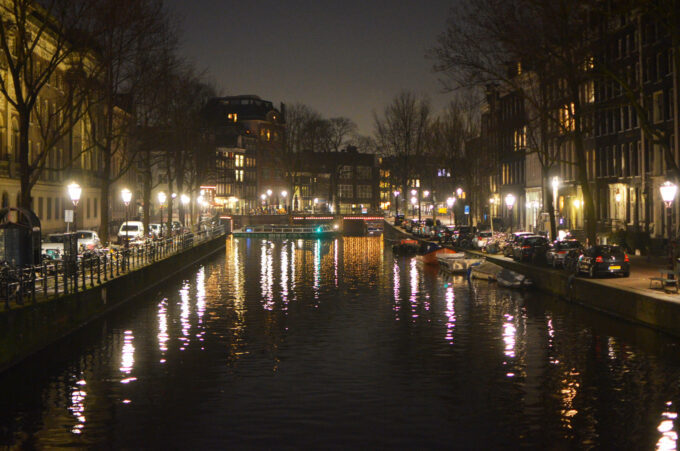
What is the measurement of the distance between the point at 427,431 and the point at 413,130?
382 ft

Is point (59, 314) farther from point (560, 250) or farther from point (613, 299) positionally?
point (560, 250)

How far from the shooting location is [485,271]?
58281mm

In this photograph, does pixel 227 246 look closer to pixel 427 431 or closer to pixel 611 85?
pixel 611 85

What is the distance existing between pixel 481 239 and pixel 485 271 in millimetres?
20089

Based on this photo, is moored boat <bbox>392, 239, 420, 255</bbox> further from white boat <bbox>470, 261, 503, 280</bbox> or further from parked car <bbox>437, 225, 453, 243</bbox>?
white boat <bbox>470, 261, 503, 280</bbox>

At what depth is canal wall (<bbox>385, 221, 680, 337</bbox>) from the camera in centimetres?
3288

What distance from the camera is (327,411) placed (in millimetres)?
21344

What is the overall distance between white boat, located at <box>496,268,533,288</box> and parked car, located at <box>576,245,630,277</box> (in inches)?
243

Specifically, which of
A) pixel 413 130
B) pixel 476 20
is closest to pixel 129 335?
pixel 476 20

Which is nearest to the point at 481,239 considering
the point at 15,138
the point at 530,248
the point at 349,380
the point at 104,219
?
the point at 530,248

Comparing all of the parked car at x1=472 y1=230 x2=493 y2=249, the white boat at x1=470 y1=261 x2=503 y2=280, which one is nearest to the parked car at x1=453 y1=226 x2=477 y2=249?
the parked car at x1=472 y1=230 x2=493 y2=249

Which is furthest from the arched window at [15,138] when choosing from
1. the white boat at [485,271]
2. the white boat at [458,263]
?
the white boat at [485,271]

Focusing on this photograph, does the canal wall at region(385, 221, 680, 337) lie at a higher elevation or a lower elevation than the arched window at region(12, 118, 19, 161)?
lower

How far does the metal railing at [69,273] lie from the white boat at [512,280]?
1953cm
